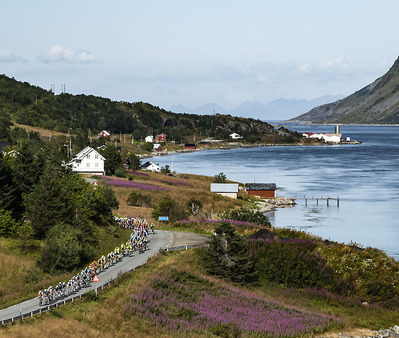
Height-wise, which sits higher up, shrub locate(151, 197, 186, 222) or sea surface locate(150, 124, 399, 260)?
shrub locate(151, 197, 186, 222)

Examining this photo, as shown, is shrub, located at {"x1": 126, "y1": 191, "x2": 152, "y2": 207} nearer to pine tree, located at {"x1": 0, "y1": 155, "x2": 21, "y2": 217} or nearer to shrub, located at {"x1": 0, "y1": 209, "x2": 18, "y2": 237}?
pine tree, located at {"x1": 0, "y1": 155, "x2": 21, "y2": 217}

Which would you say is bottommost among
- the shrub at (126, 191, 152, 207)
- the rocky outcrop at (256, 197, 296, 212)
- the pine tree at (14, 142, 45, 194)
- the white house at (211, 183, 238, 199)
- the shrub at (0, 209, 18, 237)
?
the rocky outcrop at (256, 197, 296, 212)

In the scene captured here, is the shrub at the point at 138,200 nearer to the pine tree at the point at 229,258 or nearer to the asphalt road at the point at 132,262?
the asphalt road at the point at 132,262

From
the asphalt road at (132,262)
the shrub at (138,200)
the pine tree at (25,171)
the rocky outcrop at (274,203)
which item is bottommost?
the rocky outcrop at (274,203)

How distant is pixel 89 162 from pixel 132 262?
60810 millimetres

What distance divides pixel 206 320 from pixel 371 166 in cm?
13582

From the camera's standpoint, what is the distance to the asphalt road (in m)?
25.4

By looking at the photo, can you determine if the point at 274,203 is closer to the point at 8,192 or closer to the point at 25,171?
the point at 25,171

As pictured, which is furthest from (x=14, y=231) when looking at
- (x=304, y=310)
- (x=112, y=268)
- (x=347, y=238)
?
(x=347, y=238)

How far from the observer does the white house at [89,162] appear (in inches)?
3647

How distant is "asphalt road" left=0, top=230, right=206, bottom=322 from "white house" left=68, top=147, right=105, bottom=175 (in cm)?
4867

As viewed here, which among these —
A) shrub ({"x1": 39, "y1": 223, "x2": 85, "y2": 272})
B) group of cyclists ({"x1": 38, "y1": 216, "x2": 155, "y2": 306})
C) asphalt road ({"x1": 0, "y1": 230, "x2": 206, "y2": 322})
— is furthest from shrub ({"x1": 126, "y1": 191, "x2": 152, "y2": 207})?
shrub ({"x1": 39, "y1": 223, "x2": 85, "y2": 272})

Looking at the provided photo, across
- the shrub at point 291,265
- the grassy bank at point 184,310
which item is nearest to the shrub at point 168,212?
the shrub at point 291,265

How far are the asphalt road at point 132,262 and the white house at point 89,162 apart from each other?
48.7 metres
